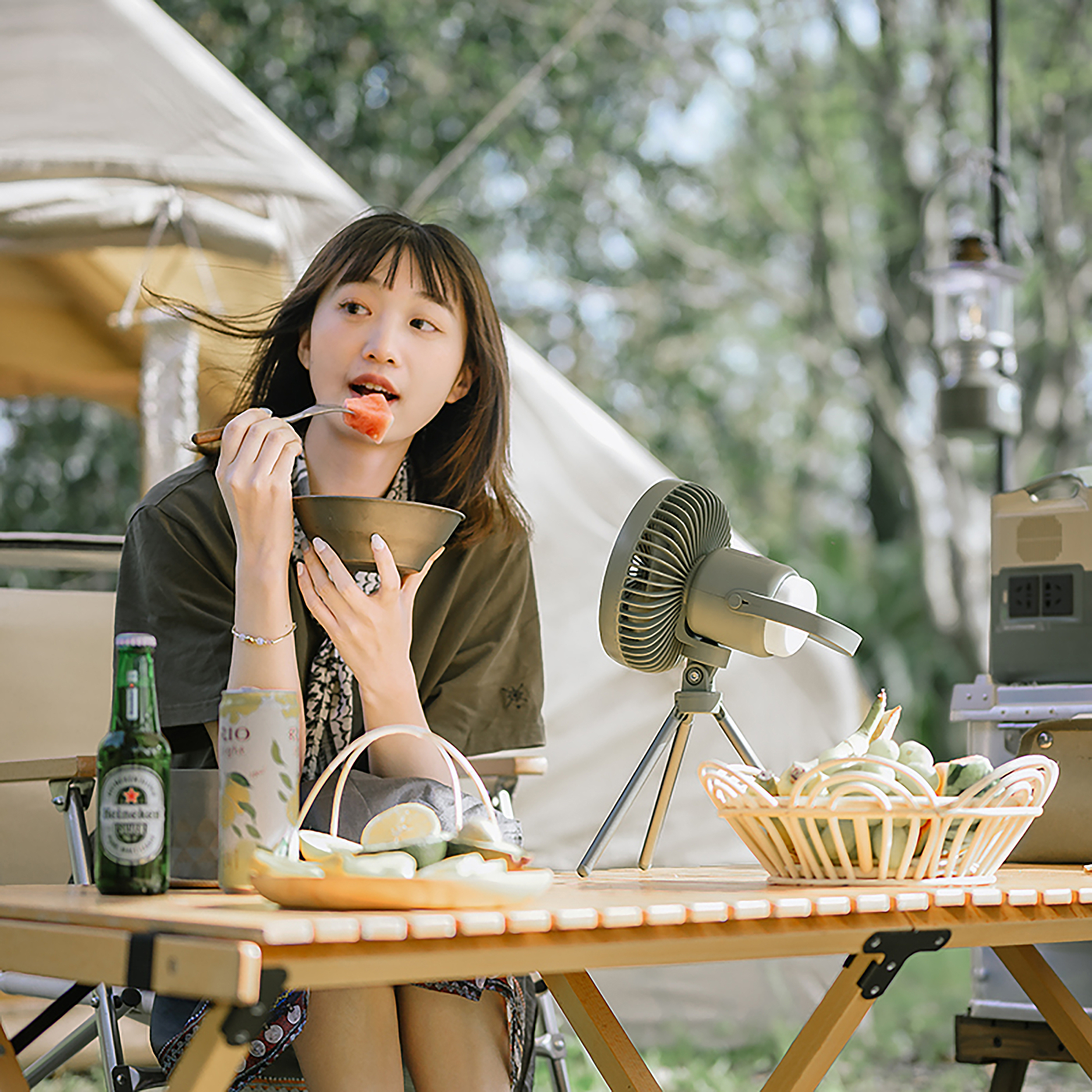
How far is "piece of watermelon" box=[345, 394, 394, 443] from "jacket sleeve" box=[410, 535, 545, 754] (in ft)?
0.72

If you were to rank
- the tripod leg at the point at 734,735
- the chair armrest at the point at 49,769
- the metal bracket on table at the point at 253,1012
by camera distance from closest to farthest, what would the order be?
1. the metal bracket on table at the point at 253,1012
2. the tripod leg at the point at 734,735
3. the chair armrest at the point at 49,769

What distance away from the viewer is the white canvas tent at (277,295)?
3.07 meters

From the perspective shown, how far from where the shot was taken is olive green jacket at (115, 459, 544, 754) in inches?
65.0

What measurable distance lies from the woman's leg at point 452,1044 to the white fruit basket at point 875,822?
1.12ft

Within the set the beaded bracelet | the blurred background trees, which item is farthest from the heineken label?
the blurred background trees

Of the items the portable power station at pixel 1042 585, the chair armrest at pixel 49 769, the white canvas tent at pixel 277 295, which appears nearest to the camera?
the chair armrest at pixel 49 769

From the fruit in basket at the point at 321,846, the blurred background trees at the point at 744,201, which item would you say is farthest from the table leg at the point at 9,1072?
the blurred background trees at the point at 744,201

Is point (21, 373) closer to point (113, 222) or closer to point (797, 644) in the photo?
point (113, 222)

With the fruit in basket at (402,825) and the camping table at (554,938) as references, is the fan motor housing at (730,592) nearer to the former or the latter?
the camping table at (554,938)

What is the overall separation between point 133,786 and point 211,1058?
28 cm

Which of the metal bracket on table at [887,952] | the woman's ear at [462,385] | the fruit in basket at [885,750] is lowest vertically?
the metal bracket on table at [887,952]

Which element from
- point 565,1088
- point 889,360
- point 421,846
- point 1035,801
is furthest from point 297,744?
point 889,360

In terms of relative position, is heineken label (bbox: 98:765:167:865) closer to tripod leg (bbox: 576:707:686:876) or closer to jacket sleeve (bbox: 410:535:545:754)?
tripod leg (bbox: 576:707:686:876)

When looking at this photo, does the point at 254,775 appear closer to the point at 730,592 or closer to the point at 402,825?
the point at 402,825
